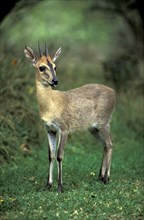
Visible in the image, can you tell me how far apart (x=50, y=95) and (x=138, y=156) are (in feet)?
11.6

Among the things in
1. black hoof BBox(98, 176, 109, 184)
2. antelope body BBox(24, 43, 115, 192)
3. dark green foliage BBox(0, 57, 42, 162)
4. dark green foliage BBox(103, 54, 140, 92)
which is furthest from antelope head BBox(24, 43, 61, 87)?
dark green foliage BBox(103, 54, 140, 92)

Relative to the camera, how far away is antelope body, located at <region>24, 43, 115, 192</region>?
9.31 meters

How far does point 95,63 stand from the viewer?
2267 centimetres

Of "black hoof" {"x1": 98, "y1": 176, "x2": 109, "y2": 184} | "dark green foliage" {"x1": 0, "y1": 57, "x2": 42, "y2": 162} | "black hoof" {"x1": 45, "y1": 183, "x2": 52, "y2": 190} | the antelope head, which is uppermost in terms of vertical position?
the antelope head

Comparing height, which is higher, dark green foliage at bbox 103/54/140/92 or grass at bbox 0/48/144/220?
dark green foliage at bbox 103/54/140/92

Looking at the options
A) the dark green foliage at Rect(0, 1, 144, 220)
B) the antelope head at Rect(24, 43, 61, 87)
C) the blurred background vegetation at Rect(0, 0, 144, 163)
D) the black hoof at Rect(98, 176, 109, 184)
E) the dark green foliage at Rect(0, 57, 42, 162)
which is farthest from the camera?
the blurred background vegetation at Rect(0, 0, 144, 163)

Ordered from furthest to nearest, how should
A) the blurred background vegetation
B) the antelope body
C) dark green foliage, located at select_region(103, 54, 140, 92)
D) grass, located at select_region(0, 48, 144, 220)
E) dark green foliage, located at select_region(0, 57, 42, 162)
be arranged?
dark green foliage, located at select_region(103, 54, 140, 92)
the blurred background vegetation
dark green foliage, located at select_region(0, 57, 42, 162)
the antelope body
grass, located at select_region(0, 48, 144, 220)

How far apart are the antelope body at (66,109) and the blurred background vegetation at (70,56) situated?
1946mm

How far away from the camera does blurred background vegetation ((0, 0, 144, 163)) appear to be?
41.9 feet

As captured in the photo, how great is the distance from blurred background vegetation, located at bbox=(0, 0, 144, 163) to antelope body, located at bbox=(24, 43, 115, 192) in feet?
6.38

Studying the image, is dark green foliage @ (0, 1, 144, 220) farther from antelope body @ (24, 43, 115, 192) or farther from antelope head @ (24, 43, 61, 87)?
antelope head @ (24, 43, 61, 87)

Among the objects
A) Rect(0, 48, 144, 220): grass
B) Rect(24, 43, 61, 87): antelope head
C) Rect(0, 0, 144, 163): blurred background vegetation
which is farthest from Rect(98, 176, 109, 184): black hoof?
Rect(0, 0, 144, 163): blurred background vegetation

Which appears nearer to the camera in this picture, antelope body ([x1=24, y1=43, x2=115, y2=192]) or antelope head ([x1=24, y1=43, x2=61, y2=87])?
antelope head ([x1=24, y1=43, x2=61, y2=87])

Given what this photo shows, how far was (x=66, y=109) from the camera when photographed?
970cm
